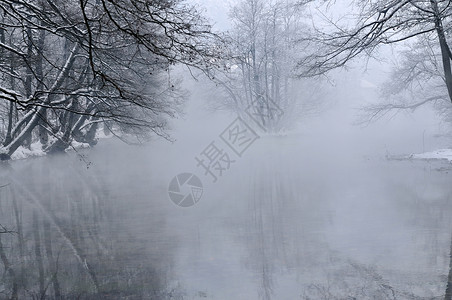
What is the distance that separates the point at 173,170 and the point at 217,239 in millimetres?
11842

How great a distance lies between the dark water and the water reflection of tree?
0.03 metres

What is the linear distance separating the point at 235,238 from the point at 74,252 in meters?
2.89

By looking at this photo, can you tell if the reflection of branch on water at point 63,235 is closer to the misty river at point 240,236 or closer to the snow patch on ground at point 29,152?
the misty river at point 240,236

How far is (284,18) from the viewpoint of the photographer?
37.1 m

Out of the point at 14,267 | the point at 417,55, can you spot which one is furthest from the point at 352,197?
the point at 417,55

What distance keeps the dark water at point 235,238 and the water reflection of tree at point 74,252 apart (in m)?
0.03

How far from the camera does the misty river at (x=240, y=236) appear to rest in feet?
21.7

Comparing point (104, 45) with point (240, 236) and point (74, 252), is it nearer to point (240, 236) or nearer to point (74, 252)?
point (74, 252)

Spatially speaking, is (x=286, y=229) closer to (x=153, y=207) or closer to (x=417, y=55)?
(x=153, y=207)

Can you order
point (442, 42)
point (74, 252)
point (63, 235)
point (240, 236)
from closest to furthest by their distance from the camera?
point (74, 252)
point (240, 236)
point (63, 235)
point (442, 42)

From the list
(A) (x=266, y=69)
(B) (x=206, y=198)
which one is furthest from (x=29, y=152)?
(A) (x=266, y=69)

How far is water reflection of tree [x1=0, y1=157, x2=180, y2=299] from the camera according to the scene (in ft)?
21.5

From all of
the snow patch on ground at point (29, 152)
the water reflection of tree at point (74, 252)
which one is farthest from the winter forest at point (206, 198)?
the snow patch on ground at point (29, 152)

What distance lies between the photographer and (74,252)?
27.7 ft
